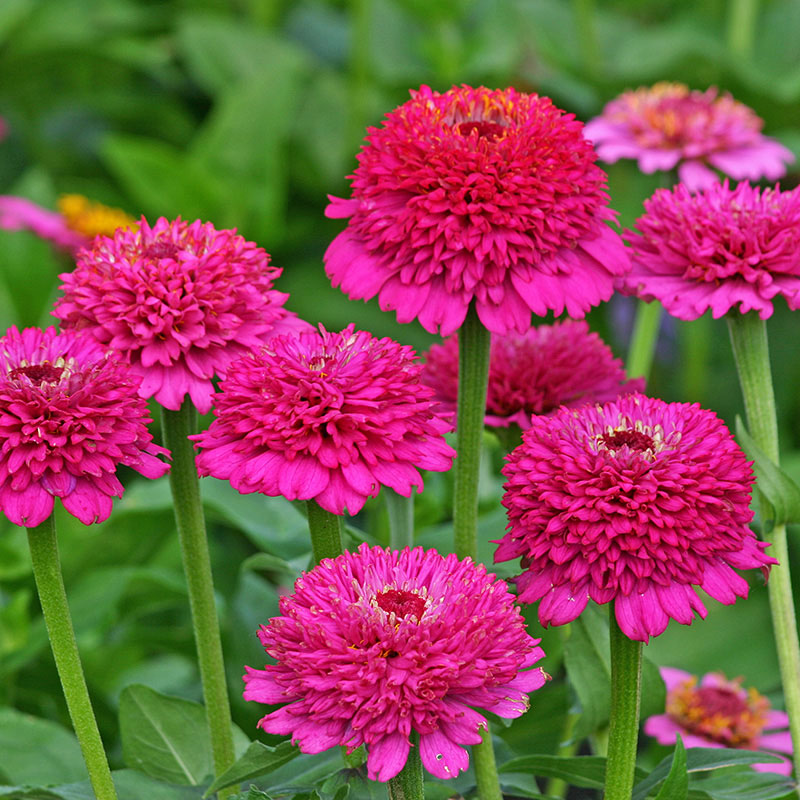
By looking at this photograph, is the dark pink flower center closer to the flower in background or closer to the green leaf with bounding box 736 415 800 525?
the green leaf with bounding box 736 415 800 525

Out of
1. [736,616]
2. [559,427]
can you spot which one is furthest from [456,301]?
[736,616]

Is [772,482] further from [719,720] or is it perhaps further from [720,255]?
[719,720]

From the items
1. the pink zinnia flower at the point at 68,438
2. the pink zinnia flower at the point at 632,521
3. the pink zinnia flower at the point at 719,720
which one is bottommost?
the pink zinnia flower at the point at 719,720

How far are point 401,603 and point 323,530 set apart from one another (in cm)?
8

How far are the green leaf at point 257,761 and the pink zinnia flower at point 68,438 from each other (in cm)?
→ 12

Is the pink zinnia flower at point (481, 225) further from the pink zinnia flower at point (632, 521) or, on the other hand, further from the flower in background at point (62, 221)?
the flower in background at point (62, 221)

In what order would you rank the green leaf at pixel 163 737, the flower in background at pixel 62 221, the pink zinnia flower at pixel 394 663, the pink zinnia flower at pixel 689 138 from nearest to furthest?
the pink zinnia flower at pixel 394 663 < the green leaf at pixel 163 737 < the pink zinnia flower at pixel 689 138 < the flower in background at pixel 62 221

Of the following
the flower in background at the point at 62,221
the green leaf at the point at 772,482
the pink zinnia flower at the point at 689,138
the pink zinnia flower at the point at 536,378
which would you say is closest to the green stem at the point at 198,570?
the pink zinnia flower at the point at 536,378

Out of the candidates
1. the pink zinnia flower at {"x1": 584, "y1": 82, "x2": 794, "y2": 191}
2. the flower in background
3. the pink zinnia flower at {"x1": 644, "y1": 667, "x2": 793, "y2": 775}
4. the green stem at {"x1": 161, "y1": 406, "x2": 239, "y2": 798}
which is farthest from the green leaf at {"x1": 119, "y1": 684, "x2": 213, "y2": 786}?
the flower in background

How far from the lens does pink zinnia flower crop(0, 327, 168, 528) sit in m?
0.50

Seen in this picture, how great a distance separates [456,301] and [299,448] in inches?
4.2

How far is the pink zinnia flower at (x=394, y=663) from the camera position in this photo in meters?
0.46

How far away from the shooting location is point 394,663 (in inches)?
18.4

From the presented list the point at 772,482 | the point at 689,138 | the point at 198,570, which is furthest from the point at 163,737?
the point at 689,138
